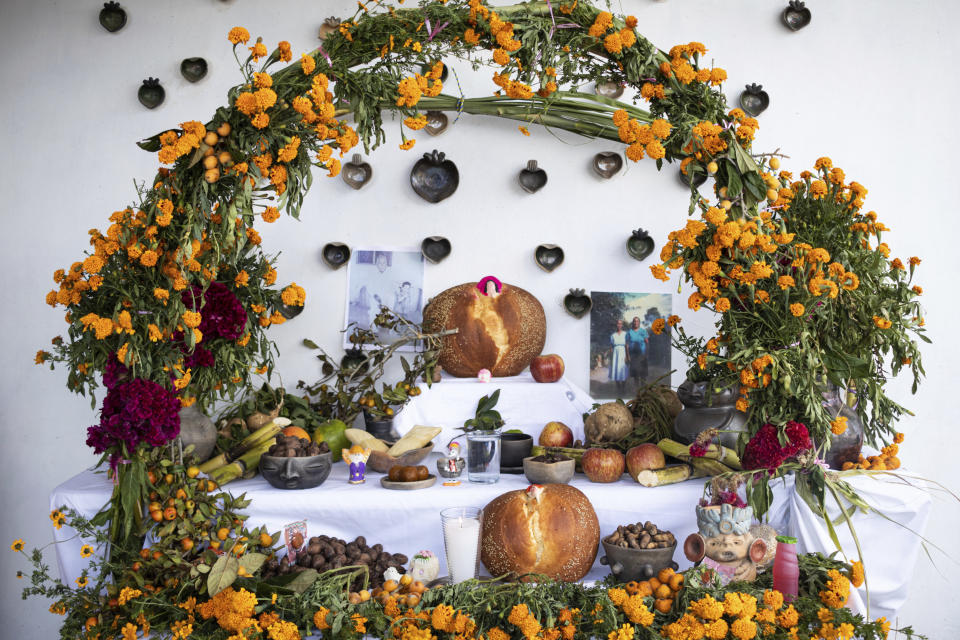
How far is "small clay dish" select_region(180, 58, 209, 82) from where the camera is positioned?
2.93m

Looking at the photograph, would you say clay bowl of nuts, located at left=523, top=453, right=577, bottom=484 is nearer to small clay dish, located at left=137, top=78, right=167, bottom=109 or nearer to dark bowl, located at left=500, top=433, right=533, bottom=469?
dark bowl, located at left=500, top=433, right=533, bottom=469

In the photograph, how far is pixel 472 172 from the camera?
2992 millimetres

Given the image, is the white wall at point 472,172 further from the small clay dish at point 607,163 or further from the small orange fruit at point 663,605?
the small orange fruit at point 663,605

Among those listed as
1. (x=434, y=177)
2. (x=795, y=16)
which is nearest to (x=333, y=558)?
(x=434, y=177)

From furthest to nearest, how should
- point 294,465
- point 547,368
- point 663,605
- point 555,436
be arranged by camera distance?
1. point 547,368
2. point 555,436
3. point 294,465
4. point 663,605

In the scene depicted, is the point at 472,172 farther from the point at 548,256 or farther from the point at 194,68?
the point at 194,68

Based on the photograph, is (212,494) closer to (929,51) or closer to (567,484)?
(567,484)

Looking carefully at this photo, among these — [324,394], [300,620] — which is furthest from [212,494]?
[324,394]

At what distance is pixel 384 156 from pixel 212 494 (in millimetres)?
1576

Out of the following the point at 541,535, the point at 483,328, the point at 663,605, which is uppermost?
the point at 483,328

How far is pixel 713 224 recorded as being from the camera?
78.3 inches

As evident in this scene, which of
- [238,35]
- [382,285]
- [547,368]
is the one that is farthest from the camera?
[382,285]

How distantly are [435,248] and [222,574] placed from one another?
1.58 meters

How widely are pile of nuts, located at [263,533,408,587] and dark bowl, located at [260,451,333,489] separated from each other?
8.0 inches
